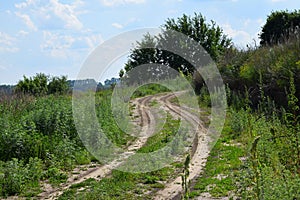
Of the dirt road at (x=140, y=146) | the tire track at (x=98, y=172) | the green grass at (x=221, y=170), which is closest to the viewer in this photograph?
the green grass at (x=221, y=170)

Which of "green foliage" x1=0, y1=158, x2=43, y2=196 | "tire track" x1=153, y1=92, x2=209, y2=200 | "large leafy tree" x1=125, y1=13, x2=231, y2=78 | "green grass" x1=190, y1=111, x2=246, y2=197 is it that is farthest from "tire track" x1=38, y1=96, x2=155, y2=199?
"large leafy tree" x1=125, y1=13, x2=231, y2=78

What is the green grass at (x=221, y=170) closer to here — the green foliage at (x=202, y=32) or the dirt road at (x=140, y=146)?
the dirt road at (x=140, y=146)

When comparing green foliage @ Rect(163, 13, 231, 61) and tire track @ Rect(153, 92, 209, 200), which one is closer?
tire track @ Rect(153, 92, 209, 200)

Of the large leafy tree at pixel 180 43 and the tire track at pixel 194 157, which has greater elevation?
the large leafy tree at pixel 180 43

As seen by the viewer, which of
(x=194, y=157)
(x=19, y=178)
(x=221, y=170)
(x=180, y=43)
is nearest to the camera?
(x=19, y=178)

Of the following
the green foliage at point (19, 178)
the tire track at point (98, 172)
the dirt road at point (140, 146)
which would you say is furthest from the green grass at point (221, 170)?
the green foliage at point (19, 178)

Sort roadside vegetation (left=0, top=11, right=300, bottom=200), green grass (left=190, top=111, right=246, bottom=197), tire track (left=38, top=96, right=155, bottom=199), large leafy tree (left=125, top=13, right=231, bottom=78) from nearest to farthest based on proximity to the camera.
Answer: roadside vegetation (left=0, top=11, right=300, bottom=200), green grass (left=190, top=111, right=246, bottom=197), tire track (left=38, top=96, right=155, bottom=199), large leafy tree (left=125, top=13, right=231, bottom=78)

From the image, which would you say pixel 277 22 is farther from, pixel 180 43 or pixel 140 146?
pixel 140 146

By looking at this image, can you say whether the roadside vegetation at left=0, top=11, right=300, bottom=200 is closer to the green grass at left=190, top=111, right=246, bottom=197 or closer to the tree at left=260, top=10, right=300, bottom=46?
the green grass at left=190, top=111, right=246, bottom=197

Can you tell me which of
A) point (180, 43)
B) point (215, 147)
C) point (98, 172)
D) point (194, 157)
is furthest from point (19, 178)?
point (180, 43)

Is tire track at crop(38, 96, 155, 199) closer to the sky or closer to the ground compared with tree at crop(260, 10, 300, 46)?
closer to the ground

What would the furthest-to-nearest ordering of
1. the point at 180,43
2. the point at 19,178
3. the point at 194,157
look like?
the point at 180,43, the point at 194,157, the point at 19,178

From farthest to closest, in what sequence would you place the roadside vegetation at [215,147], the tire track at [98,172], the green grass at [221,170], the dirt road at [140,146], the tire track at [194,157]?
the tire track at [98,172]
the dirt road at [140,146]
the tire track at [194,157]
the green grass at [221,170]
the roadside vegetation at [215,147]

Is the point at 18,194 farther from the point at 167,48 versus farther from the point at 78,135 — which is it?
the point at 167,48
